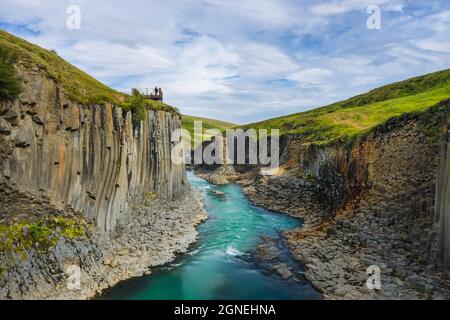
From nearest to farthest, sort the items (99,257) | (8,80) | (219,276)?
(8,80)
(99,257)
(219,276)

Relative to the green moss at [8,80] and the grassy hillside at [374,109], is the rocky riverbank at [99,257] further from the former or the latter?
the grassy hillside at [374,109]

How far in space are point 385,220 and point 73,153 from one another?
93.0 ft

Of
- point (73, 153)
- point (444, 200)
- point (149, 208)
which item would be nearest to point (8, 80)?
point (73, 153)

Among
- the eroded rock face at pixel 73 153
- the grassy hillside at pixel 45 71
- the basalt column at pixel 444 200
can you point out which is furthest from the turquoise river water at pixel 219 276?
the grassy hillside at pixel 45 71

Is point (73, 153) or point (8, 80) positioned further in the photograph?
point (73, 153)

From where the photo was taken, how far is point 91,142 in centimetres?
3084

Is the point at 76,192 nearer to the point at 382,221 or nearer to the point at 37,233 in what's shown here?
the point at 37,233

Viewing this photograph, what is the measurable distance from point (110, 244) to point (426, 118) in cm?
3133

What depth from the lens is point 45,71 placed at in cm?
2675

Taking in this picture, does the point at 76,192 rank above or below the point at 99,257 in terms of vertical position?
above

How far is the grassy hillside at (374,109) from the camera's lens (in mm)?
64188

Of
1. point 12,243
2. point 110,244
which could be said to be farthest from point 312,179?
point 12,243

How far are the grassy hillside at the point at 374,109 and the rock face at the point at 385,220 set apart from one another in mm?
8927

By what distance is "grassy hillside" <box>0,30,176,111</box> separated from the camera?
24.2 meters
